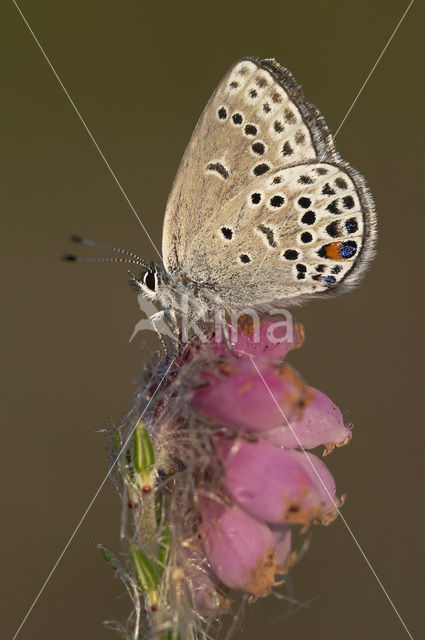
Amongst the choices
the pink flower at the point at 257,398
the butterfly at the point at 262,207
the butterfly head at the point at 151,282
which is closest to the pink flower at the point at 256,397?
the pink flower at the point at 257,398

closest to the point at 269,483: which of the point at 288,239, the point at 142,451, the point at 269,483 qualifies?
the point at 269,483

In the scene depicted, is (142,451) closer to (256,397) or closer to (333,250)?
(256,397)

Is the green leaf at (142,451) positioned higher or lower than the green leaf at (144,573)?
higher

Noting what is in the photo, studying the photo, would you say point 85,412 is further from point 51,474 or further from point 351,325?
point 351,325

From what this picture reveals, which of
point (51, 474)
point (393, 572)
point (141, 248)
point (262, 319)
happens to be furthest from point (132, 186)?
point (262, 319)

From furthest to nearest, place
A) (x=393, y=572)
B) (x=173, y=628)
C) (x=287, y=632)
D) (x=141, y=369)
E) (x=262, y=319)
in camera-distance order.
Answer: (x=393, y=572), (x=287, y=632), (x=262, y=319), (x=141, y=369), (x=173, y=628)

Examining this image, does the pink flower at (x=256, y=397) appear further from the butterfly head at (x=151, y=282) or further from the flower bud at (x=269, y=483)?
the butterfly head at (x=151, y=282)
